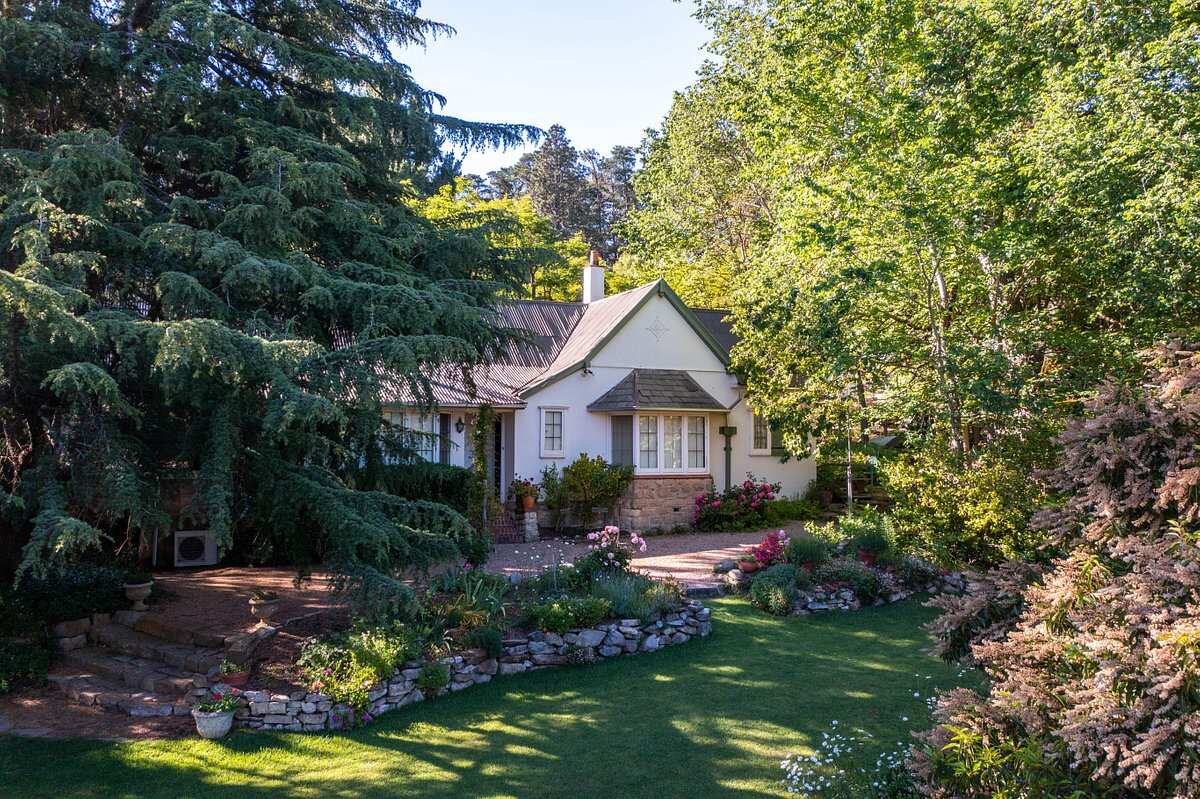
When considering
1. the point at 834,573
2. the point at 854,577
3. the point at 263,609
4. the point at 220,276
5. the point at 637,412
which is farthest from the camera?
the point at 637,412

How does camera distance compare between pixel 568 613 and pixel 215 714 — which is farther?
pixel 568 613

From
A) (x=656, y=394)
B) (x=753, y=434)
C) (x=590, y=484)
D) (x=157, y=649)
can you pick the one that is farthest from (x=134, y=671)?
(x=753, y=434)

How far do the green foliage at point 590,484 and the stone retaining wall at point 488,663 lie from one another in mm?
7143

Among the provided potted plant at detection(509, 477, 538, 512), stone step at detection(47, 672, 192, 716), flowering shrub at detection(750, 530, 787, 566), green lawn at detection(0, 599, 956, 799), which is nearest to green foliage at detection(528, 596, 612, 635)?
green lawn at detection(0, 599, 956, 799)

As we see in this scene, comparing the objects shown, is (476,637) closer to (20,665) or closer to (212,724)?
(212,724)

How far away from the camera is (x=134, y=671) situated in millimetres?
8742

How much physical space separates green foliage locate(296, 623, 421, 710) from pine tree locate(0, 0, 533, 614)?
715 mm

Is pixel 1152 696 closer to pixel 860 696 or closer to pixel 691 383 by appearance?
pixel 860 696

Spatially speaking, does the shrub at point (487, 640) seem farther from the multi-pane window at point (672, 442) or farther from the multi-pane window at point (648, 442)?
the multi-pane window at point (672, 442)

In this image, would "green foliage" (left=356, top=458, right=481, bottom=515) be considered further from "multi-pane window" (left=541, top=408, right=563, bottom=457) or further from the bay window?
the bay window

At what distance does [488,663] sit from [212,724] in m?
2.84

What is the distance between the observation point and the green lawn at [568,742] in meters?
6.54

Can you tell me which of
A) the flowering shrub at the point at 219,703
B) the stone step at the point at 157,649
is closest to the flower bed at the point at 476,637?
the flowering shrub at the point at 219,703

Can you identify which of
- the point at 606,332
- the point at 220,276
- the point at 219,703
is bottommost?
the point at 219,703
